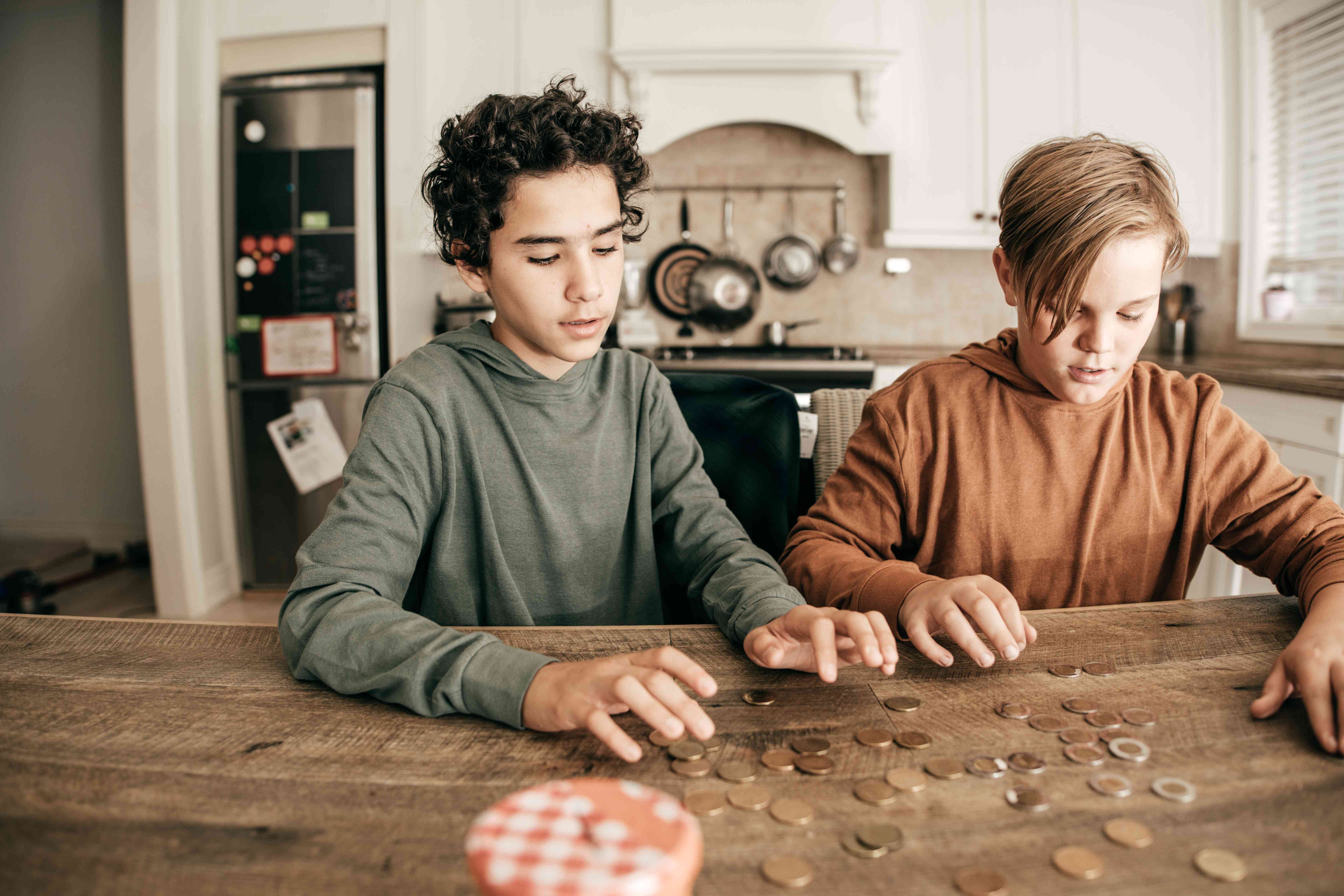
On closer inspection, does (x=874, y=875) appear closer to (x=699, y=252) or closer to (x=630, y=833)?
(x=630, y=833)

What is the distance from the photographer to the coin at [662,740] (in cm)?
60

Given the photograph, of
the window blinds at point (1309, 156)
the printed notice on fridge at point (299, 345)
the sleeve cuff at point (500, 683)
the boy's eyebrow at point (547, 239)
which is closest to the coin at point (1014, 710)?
the sleeve cuff at point (500, 683)

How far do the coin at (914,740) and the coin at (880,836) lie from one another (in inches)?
4.1

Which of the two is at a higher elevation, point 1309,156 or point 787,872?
point 1309,156

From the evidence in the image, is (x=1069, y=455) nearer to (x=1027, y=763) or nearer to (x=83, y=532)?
(x=1027, y=763)

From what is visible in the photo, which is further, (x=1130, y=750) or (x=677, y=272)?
(x=677, y=272)

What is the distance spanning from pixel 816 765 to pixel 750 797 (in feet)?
0.19

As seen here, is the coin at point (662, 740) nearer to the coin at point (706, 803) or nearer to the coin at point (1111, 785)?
the coin at point (706, 803)

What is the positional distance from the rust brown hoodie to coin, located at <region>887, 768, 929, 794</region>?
1.69 ft

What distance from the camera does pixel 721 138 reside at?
379cm

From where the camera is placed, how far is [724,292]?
12.4ft

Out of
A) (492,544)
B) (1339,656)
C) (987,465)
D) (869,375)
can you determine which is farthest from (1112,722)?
(869,375)

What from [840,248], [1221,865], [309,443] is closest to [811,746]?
[1221,865]

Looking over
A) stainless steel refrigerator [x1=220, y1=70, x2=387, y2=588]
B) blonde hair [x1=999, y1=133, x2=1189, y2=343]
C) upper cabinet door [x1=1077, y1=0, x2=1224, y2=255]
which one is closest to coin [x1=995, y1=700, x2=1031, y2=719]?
blonde hair [x1=999, y1=133, x2=1189, y2=343]
